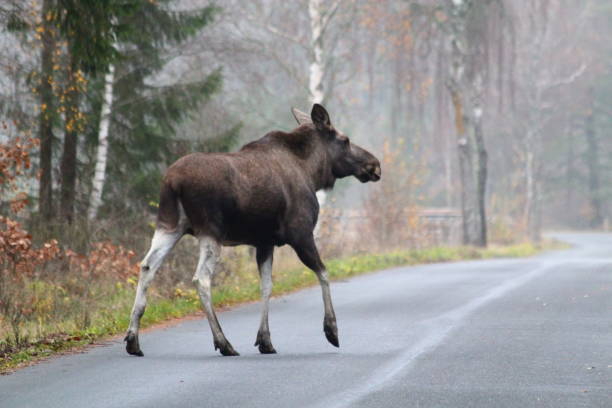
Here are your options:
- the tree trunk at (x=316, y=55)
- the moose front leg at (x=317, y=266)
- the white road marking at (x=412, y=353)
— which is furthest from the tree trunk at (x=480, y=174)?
the moose front leg at (x=317, y=266)

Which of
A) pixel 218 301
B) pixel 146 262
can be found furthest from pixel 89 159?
pixel 146 262

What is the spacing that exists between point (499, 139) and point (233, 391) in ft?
219

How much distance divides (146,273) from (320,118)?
2533 millimetres

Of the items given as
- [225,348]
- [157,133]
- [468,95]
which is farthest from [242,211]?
[468,95]

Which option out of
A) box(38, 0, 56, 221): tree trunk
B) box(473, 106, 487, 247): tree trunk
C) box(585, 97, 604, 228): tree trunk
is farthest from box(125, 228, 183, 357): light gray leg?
box(585, 97, 604, 228): tree trunk

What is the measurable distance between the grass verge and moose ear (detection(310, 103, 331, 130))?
314cm

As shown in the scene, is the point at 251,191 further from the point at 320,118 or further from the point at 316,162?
the point at 320,118

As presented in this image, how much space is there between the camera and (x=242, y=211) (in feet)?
32.3

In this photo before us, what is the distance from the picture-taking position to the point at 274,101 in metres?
54.3

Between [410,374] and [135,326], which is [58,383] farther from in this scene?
[410,374]

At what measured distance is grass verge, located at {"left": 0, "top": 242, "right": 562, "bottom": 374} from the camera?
1026cm

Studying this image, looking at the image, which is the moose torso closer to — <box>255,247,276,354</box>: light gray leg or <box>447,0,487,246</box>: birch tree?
<box>255,247,276,354</box>: light gray leg

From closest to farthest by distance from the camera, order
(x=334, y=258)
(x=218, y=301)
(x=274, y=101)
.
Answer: (x=218, y=301), (x=334, y=258), (x=274, y=101)

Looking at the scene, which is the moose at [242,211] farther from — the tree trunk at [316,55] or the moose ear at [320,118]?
the tree trunk at [316,55]
